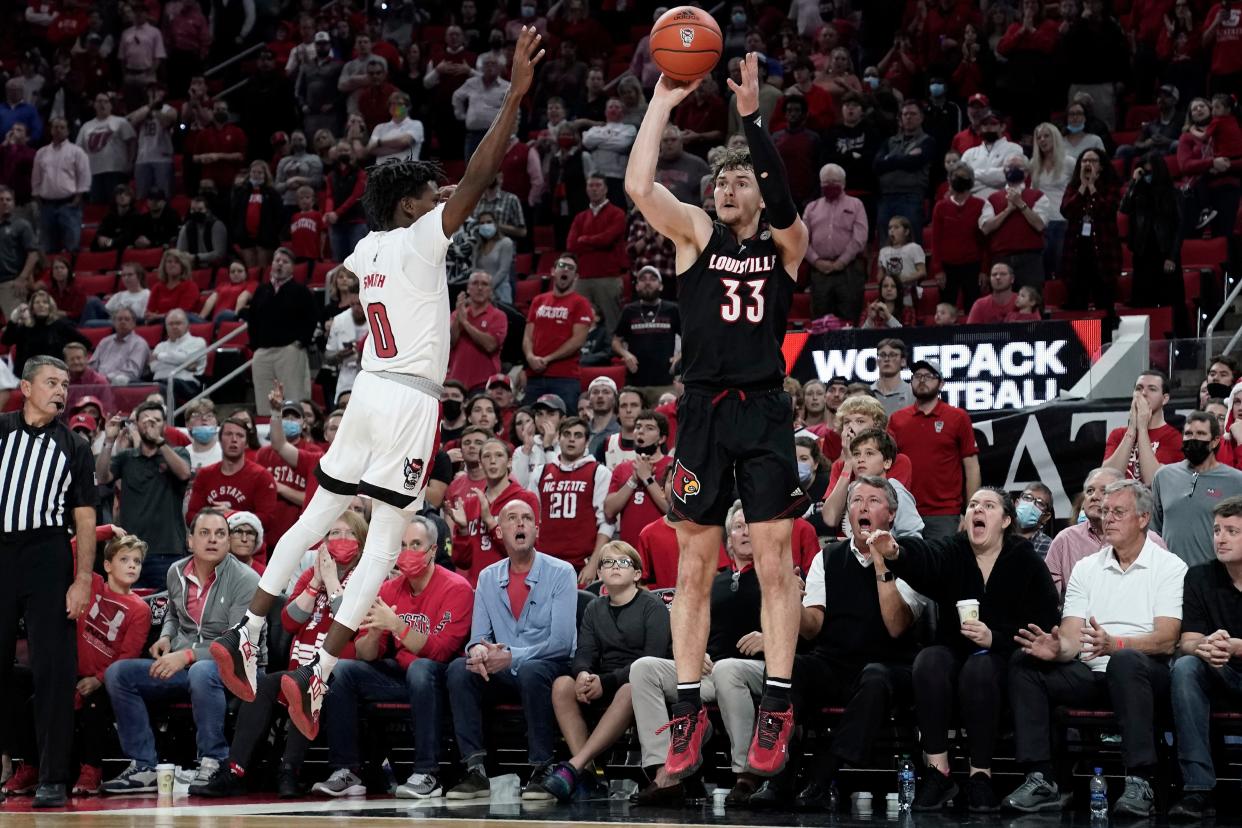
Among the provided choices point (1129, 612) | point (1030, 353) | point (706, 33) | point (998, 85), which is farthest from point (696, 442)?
point (998, 85)

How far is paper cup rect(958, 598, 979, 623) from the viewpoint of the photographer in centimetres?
828

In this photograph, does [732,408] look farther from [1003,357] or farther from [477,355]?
[477,355]

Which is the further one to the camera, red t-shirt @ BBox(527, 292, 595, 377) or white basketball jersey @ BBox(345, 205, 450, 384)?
red t-shirt @ BBox(527, 292, 595, 377)

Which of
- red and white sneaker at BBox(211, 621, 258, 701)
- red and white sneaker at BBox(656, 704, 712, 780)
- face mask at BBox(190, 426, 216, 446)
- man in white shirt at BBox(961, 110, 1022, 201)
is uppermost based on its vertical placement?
man in white shirt at BBox(961, 110, 1022, 201)

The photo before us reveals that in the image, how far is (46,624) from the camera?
9.34 meters

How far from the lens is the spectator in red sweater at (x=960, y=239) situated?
15.1 metres

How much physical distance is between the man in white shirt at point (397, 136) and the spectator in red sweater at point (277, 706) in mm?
9918

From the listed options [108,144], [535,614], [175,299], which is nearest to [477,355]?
[175,299]

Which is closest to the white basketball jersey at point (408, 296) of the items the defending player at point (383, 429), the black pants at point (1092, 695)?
the defending player at point (383, 429)

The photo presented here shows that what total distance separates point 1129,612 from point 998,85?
9991 mm

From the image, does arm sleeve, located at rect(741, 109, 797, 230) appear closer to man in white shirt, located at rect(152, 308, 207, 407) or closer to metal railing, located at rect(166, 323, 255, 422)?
metal railing, located at rect(166, 323, 255, 422)

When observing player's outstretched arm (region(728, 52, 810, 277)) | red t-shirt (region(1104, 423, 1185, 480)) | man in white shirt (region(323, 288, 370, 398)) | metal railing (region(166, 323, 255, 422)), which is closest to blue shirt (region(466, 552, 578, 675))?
player's outstretched arm (region(728, 52, 810, 277))

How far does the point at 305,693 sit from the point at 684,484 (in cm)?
190

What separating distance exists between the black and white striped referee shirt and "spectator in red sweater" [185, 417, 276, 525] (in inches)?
120
